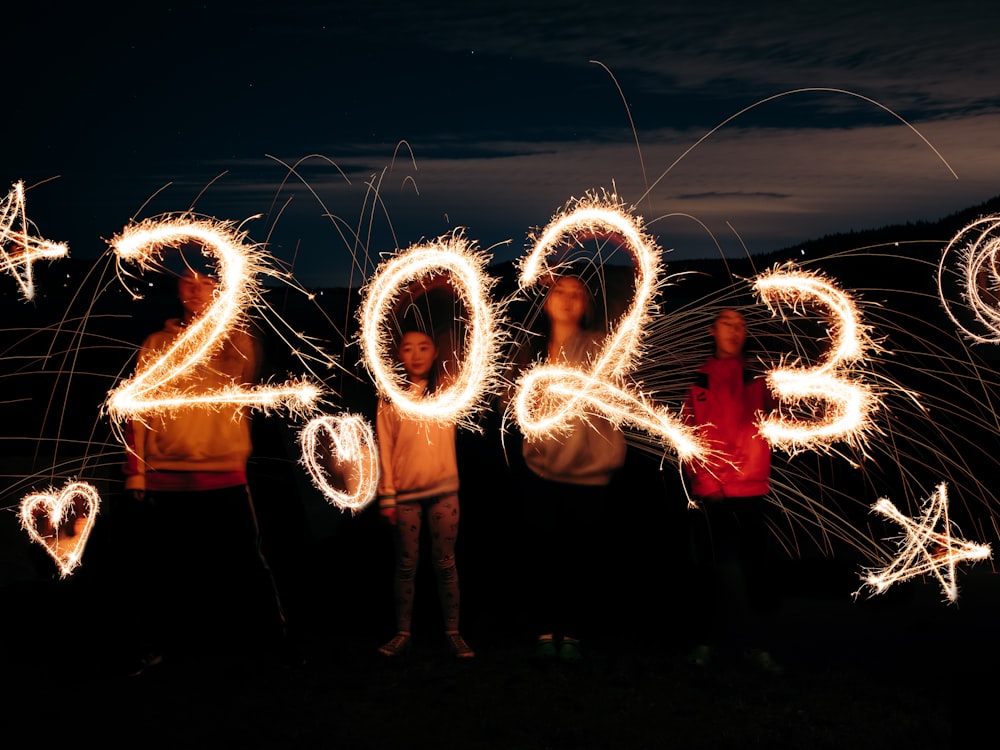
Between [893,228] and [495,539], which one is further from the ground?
[893,228]

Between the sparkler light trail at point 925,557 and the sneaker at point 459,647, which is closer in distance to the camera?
the sneaker at point 459,647

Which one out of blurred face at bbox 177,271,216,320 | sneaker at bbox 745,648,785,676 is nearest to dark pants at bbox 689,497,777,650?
sneaker at bbox 745,648,785,676

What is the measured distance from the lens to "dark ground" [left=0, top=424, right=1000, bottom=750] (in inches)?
158

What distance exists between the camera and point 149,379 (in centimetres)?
482

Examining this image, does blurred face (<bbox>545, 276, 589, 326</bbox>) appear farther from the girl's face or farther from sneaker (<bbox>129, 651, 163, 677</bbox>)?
sneaker (<bbox>129, 651, 163, 677</bbox>)

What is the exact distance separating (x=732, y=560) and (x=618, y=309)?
1293 millimetres

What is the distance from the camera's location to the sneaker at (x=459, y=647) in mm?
4961

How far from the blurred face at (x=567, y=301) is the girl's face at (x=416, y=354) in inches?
24.5

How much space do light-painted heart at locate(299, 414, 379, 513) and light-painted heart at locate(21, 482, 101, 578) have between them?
118cm

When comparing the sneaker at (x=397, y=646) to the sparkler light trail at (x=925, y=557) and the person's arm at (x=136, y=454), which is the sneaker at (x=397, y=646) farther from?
the sparkler light trail at (x=925, y=557)

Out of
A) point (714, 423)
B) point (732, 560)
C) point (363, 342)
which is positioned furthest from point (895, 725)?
point (363, 342)

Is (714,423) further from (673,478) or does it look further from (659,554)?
(673,478)

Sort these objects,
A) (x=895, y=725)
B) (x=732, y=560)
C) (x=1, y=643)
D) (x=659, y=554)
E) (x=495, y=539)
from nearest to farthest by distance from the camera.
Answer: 1. (x=895, y=725)
2. (x=732, y=560)
3. (x=1, y=643)
4. (x=659, y=554)
5. (x=495, y=539)

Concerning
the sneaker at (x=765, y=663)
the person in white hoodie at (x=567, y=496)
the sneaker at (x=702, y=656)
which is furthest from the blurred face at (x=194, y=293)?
the sneaker at (x=765, y=663)
